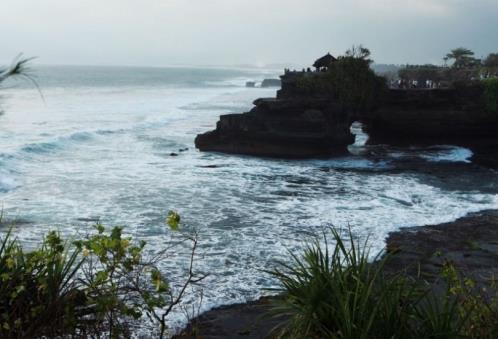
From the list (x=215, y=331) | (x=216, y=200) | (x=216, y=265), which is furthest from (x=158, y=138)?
(x=215, y=331)

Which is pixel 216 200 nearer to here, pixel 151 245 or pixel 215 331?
pixel 151 245

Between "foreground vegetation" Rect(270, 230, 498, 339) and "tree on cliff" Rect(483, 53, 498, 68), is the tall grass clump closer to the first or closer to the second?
"foreground vegetation" Rect(270, 230, 498, 339)

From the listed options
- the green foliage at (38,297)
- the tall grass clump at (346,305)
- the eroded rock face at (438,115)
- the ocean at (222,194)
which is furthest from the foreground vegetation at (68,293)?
the eroded rock face at (438,115)

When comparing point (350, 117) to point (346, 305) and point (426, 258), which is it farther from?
point (346, 305)

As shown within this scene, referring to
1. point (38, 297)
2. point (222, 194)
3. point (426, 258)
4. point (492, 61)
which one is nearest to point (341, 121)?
point (222, 194)

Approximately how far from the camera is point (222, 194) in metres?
17.6

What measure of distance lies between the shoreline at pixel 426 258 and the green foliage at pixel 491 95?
14.9 m

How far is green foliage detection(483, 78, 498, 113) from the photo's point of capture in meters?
28.6

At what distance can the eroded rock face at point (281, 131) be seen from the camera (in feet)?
88.7

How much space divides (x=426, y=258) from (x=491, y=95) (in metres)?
20.6

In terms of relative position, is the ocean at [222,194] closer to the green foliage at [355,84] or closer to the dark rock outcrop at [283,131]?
the dark rock outcrop at [283,131]

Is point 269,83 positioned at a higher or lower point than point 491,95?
higher

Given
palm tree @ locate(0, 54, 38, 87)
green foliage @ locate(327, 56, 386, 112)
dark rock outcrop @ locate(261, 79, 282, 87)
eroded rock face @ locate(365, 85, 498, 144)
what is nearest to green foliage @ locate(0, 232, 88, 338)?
palm tree @ locate(0, 54, 38, 87)

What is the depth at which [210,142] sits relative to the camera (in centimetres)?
2772
